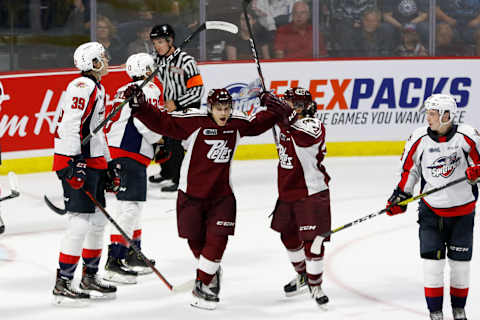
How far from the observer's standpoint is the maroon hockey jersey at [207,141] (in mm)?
4426

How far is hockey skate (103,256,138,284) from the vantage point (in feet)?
16.5

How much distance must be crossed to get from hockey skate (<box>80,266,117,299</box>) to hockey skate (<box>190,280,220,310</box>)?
461 mm

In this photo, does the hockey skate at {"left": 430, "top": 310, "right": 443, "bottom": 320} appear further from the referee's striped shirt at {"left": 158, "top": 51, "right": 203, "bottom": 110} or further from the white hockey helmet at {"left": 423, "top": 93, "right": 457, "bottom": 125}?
the referee's striped shirt at {"left": 158, "top": 51, "right": 203, "bottom": 110}

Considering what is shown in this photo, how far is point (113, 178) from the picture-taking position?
4.73 m

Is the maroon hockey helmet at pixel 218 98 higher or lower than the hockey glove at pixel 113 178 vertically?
higher

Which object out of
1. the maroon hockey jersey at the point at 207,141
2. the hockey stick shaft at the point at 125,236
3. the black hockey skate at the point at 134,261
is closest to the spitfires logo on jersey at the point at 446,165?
the maroon hockey jersey at the point at 207,141

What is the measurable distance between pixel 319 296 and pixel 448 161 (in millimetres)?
993

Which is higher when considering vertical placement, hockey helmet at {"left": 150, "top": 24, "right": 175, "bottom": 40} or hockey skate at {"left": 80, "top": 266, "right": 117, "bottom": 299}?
hockey helmet at {"left": 150, "top": 24, "right": 175, "bottom": 40}

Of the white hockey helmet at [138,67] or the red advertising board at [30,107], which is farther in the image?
the red advertising board at [30,107]

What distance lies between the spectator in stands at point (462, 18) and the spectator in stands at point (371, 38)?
591 millimetres

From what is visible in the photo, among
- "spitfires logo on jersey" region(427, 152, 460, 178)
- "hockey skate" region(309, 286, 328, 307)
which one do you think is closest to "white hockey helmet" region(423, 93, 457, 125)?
"spitfires logo on jersey" region(427, 152, 460, 178)

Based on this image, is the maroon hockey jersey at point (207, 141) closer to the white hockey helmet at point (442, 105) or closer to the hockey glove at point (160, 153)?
the white hockey helmet at point (442, 105)

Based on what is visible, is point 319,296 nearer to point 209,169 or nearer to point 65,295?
point 209,169

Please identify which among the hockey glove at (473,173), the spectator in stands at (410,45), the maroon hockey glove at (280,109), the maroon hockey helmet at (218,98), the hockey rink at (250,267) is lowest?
the hockey rink at (250,267)
